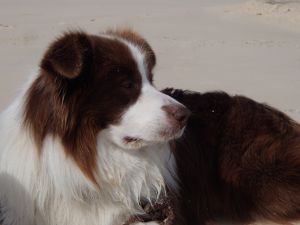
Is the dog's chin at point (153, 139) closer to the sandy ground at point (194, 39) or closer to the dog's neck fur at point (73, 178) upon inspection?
the dog's neck fur at point (73, 178)

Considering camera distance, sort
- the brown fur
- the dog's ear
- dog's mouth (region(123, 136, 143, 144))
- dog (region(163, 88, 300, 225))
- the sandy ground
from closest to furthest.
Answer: the dog's ear → the brown fur → dog's mouth (region(123, 136, 143, 144)) → dog (region(163, 88, 300, 225)) → the sandy ground

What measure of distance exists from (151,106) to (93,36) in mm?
741

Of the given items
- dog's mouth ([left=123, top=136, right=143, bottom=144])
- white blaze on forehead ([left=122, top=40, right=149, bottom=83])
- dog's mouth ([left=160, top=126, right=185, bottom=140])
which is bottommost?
dog's mouth ([left=123, top=136, right=143, bottom=144])

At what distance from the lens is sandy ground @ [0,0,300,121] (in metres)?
8.95

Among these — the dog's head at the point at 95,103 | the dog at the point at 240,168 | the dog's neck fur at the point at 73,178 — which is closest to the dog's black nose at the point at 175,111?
the dog's head at the point at 95,103

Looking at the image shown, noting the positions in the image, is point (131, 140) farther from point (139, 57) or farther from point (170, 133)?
point (139, 57)

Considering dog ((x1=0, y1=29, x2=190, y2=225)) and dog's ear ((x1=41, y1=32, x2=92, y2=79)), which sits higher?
dog's ear ((x1=41, y1=32, x2=92, y2=79))

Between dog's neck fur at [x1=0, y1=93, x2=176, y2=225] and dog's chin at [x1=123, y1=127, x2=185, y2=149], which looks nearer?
dog's chin at [x1=123, y1=127, x2=185, y2=149]

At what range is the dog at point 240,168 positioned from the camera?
15.6 feet

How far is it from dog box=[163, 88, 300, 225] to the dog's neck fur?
0.66 metres

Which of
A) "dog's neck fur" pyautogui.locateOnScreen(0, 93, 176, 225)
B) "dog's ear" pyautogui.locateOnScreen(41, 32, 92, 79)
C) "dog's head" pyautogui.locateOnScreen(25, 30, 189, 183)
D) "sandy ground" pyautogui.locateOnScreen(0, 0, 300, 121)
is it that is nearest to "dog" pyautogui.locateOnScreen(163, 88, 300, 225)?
"dog's neck fur" pyautogui.locateOnScreen(0, 93, 176, 225)

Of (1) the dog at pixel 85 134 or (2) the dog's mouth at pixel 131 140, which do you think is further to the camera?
(2) the dog's mouth at pixel 131 140

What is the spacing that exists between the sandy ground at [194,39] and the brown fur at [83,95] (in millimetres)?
686

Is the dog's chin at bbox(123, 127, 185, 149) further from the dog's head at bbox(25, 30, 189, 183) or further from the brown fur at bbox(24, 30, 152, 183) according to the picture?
the brown fur at bbox(24, 30, 152, 183)
